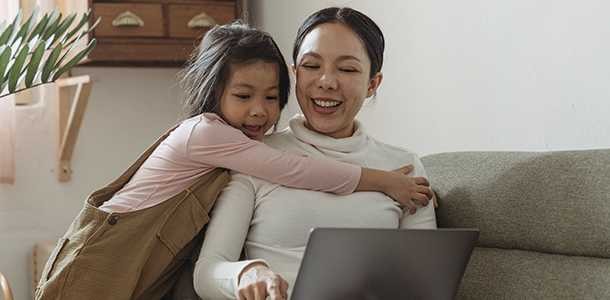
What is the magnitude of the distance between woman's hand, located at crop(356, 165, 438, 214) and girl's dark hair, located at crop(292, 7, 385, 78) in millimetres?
249

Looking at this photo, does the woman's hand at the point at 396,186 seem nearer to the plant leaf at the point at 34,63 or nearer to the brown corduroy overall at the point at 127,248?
the brown corduroy overall at the point at 127,248

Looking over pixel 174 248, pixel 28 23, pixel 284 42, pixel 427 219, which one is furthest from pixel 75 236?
pixel 284 42

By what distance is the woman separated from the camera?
109 cm

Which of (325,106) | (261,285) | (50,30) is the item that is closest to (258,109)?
(325,106)

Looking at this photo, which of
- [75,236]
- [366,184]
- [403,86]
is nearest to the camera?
[75,236]

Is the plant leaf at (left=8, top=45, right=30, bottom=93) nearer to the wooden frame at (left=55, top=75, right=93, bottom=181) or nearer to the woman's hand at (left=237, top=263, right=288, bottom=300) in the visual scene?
the woman's hand at (left=237, top=263, right=288, bottom=300)

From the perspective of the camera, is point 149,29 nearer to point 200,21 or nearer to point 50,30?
point 200,21

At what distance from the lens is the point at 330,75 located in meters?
1.23

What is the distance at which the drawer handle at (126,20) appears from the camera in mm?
2506

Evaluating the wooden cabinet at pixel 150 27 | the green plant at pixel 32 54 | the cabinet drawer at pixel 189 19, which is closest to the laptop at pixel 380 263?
the green plant at pixel 32 54

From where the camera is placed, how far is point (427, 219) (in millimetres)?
1232

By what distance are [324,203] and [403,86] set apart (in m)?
0.85

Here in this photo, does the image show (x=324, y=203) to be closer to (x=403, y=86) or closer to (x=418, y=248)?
(x=418, y=248)

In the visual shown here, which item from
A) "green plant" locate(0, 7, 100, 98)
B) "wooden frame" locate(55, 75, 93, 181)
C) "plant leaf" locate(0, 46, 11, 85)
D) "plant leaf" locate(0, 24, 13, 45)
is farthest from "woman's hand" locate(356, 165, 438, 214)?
"wooden frame" locate(55, 75, 93, 181)
